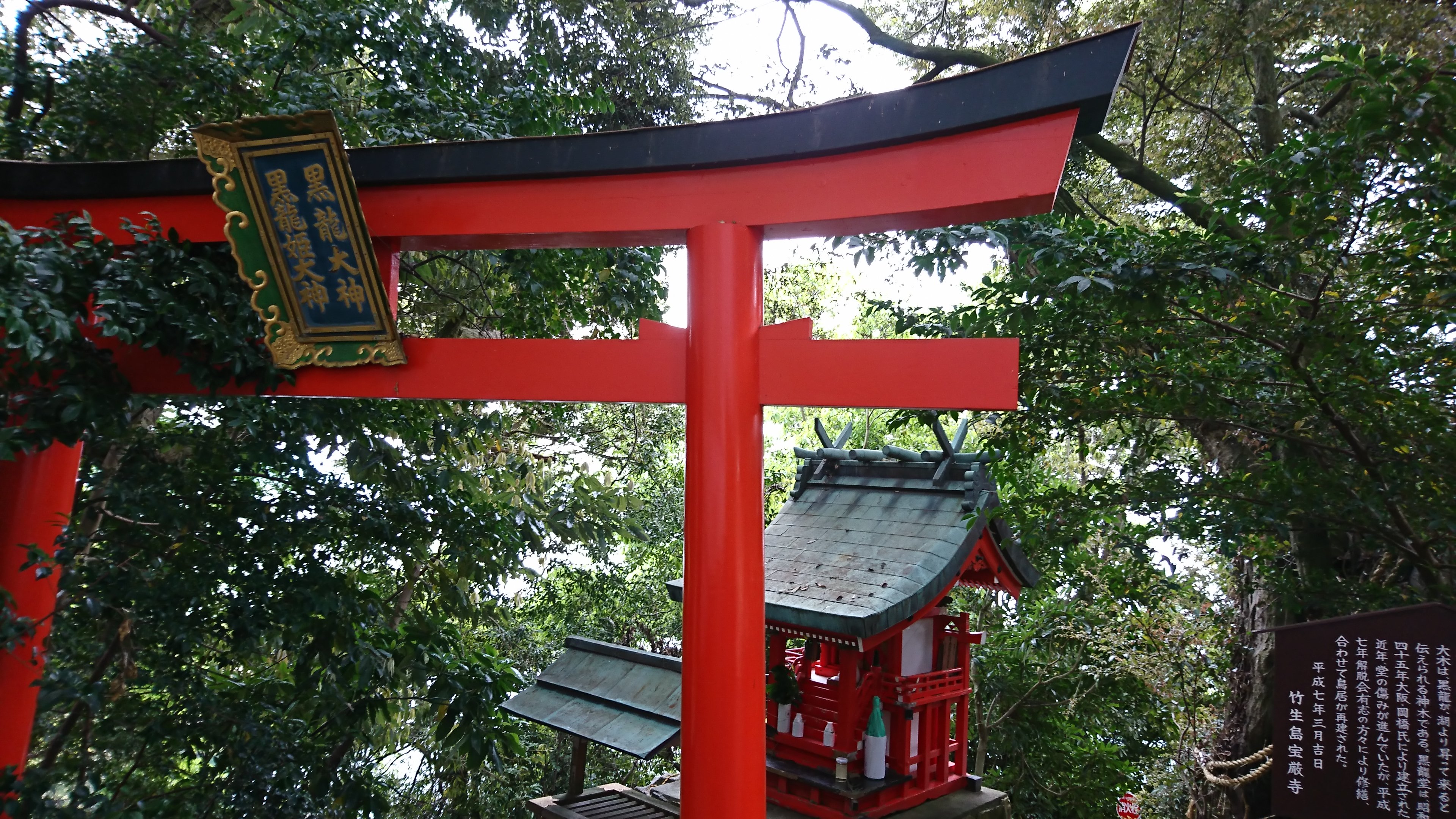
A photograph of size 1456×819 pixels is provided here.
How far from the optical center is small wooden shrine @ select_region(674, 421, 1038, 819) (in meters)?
4.70

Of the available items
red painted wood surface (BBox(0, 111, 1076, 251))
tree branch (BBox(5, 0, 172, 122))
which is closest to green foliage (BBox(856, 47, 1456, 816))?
red painted wood surface (BBox(0, 111, 1076, 251))

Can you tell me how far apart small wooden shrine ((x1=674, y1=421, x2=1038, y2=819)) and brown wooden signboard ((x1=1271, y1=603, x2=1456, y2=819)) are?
1629mm

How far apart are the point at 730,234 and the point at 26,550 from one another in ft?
9.80

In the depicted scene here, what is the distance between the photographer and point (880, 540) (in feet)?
17.1

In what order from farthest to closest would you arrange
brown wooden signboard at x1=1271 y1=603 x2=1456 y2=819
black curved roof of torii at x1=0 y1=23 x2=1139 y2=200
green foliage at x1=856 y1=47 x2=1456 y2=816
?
green foliage at x1=856 y1=47 x2=1456 y2=816 → brown wooden signboard at x1=1271 y1=603 x2=1456 y2=819 → black curved roof of torii at x1=0 y1=23 x2=1139 y2=200

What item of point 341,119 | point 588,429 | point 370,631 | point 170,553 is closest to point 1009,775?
point 588,429

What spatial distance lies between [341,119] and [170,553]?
7.82 feet

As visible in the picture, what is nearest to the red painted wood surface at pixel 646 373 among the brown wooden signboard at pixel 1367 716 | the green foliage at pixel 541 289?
the green foliage at pixel 541 289

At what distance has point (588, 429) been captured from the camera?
834 centimetres

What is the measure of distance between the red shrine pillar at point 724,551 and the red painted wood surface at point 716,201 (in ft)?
0.70

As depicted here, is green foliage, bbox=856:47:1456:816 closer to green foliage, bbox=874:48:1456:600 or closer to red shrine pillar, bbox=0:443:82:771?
green foliage, bbox=874:48:1456:600

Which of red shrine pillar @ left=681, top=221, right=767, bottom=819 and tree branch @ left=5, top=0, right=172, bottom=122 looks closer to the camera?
red shrine pillar @ left=681, top=221, right=767, bottom=819

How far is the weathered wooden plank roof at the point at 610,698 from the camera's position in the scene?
4254mm

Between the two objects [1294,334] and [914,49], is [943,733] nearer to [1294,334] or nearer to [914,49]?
[1294,334]
